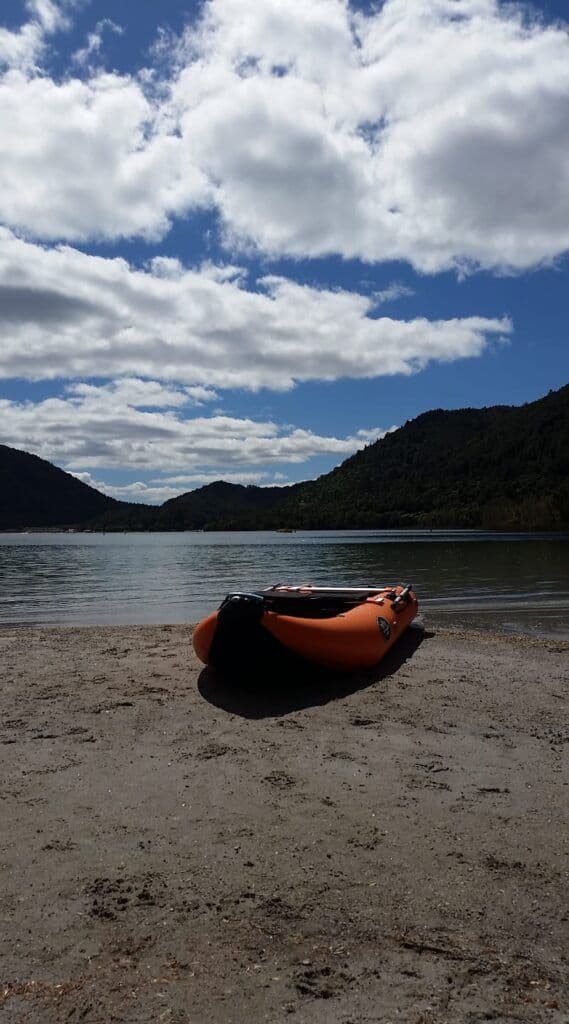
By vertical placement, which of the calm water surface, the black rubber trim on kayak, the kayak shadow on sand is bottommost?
the calm water surface

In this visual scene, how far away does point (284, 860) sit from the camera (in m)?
3.80

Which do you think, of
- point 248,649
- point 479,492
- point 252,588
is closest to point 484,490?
point 479,492

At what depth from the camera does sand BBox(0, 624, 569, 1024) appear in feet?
8.92

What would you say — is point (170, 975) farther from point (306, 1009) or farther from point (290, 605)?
point (290, 605)

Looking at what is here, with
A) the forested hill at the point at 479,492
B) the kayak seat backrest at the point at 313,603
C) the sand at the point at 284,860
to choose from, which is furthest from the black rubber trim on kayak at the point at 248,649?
the forested hill at the point at 479,492

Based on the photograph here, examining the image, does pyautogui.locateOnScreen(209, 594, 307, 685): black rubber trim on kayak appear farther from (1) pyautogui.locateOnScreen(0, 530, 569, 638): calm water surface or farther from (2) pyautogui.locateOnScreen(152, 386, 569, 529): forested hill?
(2) pyautogui.locateOnScreen(152, 386, 569, 529): forested hill

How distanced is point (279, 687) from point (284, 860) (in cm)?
413

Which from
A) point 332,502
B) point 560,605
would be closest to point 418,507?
point 332,502

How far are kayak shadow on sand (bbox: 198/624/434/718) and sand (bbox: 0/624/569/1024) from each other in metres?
0.10

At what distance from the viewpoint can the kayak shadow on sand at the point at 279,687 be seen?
717 centimetres

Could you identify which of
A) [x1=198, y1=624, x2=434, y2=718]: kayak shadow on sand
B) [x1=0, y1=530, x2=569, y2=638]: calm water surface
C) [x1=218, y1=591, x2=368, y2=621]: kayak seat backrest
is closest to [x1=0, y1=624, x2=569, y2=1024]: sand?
[x1=198, y1=624, x2=434, y2=718]: kayak shadow on sand

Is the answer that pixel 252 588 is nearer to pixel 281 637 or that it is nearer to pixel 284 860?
pixel 281 637

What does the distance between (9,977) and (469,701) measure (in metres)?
5.56

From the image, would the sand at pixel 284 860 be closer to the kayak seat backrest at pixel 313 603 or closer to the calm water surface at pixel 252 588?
the kayak seat backrest at pixel 313 603
